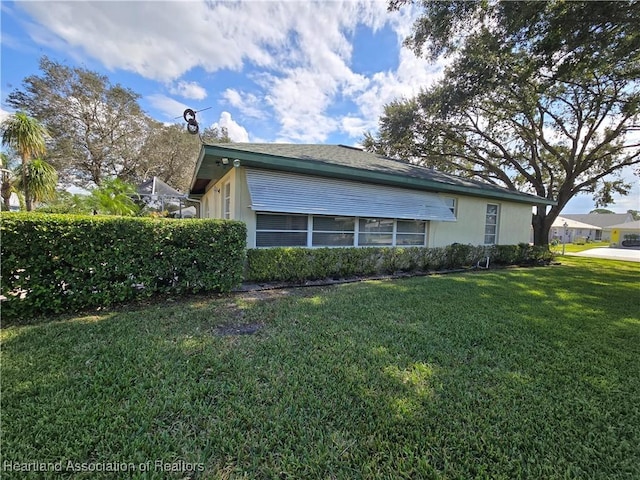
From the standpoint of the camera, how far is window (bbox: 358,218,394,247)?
8.74m

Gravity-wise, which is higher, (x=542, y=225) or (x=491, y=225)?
(x=542, y=225)

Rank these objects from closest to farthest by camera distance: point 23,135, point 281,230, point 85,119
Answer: point 281,230
point 23,135
point 85,119

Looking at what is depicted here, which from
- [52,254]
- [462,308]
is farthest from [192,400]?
[462,308]

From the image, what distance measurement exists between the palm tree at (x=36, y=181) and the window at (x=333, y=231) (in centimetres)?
1292

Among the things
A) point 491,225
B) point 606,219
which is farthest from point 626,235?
point 491,225

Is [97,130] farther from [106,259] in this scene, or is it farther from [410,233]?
[410,233]

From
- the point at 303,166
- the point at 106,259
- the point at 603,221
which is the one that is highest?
the point at 603,221

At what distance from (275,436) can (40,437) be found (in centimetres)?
168

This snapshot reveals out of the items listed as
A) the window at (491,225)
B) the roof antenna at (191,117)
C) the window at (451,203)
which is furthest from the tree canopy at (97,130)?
the window at (491,225)

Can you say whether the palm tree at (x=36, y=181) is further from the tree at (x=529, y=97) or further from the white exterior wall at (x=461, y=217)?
the tree at (x=529, y=97)

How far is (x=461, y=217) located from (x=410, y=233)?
2749 mm

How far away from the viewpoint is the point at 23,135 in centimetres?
1057

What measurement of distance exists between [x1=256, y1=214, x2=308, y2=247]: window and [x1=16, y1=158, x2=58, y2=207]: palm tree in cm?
1180

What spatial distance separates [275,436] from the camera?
206 centimetres
